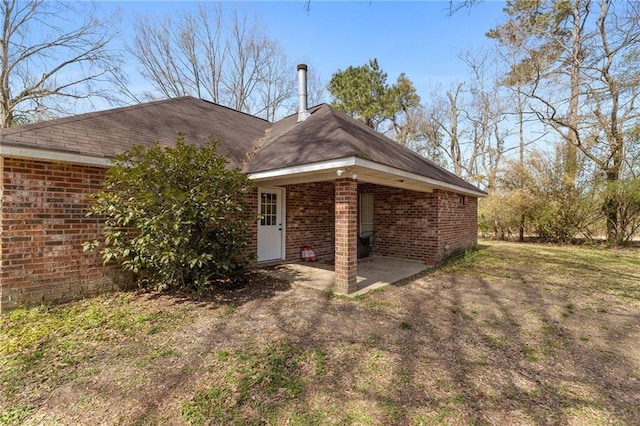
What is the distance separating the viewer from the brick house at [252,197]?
4336 millimetres

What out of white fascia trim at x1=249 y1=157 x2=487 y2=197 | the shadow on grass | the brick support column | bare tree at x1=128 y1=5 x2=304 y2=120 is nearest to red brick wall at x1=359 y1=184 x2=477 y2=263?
white fascia trim at x1=249 y1=157 x2=487 y2=197

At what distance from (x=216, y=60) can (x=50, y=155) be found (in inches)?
749

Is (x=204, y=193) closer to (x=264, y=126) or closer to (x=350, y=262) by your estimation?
(x=350, y=262)

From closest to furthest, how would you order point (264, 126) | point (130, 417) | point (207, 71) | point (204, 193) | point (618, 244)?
point (130, 417)
point (204, 193)
point (264, 126)
point (618, 244)
point (207, 71)

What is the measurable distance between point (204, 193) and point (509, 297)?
18.7ft

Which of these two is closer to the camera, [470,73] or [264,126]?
[264,126]

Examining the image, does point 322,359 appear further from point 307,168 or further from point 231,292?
point 307,168

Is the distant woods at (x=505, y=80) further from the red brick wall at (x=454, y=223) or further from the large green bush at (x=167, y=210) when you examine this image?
the large green bush at (x=167, y=210)

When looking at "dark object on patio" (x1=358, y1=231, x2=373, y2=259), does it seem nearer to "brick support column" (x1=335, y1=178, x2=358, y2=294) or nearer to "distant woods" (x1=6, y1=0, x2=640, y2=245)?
"brick support column" (x1=335, y1=178, x2=358, y2=294)

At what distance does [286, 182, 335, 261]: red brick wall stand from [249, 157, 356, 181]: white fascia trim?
1.80 meters

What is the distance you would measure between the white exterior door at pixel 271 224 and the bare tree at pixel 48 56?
45.9 ft

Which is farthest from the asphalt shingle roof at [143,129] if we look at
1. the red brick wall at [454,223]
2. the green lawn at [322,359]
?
the red brick wall at [454,223]

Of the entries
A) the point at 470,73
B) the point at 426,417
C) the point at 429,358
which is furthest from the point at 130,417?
the point at 470,73

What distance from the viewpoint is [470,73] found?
20609 mm
